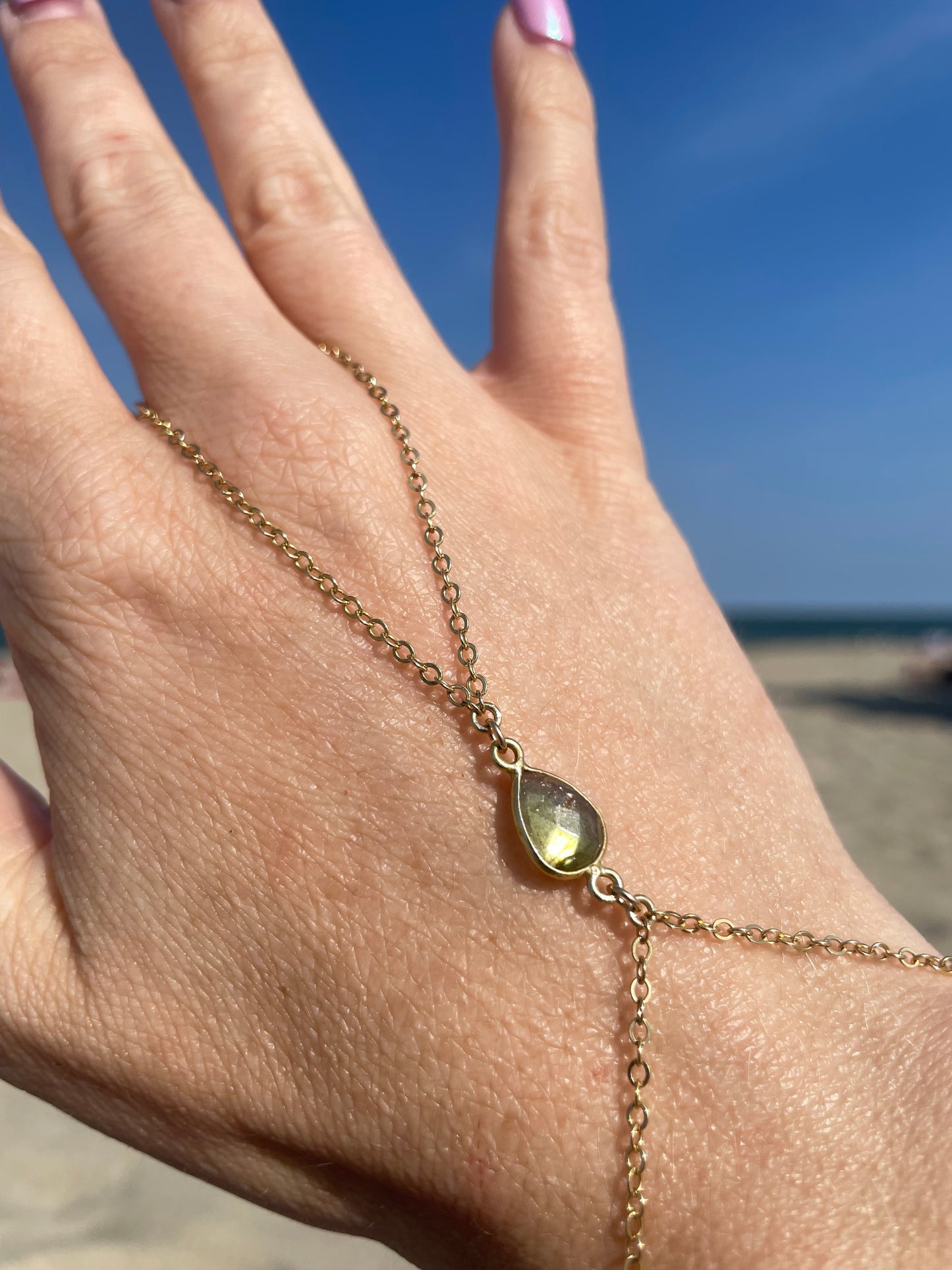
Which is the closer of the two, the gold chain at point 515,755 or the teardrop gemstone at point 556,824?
the gold chain at point 515,755

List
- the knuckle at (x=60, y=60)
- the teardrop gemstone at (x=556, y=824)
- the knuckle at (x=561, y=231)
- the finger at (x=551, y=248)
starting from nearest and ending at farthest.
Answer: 1. the teardrop gemstone at (x=556, y=824)
2. the knuckle at (x=60, y=60)
3. the finger at (x=551, y=248)
4. the knuckle at (x=561, y=231)

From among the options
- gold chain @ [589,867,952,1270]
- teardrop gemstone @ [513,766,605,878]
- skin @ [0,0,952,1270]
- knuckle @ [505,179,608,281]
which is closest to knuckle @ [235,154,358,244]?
skin @ [0,0,952,1270]

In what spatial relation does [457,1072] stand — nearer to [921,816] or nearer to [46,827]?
[46,827]

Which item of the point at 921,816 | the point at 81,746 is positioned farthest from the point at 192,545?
the point at 921,816

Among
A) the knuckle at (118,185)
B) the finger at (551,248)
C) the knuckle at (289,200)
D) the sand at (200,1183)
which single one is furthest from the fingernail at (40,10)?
the sand at (200,1183)

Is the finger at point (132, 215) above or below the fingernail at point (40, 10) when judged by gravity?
below

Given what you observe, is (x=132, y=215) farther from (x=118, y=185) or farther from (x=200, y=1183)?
(x=200, y=1183)

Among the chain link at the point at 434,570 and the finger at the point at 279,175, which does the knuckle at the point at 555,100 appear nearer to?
the finger at the point at 279,175
